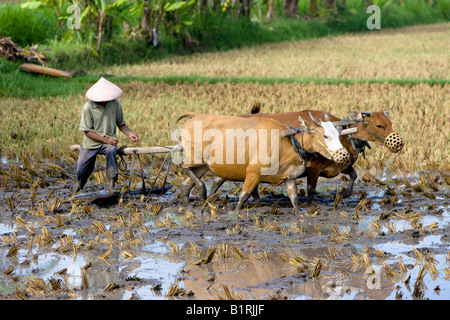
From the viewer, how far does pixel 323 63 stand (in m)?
18.4

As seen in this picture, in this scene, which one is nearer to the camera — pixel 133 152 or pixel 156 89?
pixel 133 152

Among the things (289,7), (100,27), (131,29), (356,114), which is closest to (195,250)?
(356,114)

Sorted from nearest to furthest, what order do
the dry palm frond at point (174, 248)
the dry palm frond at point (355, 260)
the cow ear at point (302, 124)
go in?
the dry palm frond at point (355, 260)
the dry palm frond at point (174, 248)
the cow ear at point (302, 124)

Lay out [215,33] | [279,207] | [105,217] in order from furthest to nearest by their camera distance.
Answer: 1. [215,33]
2. [279,207]
3. [105,217]

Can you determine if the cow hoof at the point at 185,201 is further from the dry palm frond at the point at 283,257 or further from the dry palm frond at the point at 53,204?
the dry palm frond at the point at 283,257

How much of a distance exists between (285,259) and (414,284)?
974 mm

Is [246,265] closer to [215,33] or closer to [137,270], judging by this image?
[137,270]

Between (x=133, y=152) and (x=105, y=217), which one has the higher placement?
(x=133, y=152)

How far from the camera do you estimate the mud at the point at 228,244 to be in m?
4.71

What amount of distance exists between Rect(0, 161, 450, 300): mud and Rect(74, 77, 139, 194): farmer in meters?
0.33

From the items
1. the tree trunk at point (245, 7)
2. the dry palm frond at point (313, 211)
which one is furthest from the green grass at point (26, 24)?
the dry palm frond at point (313, 211)

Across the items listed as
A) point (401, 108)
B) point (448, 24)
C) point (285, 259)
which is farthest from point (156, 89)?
point (448, 24)

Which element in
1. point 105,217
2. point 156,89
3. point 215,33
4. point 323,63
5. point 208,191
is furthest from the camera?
point 215,33

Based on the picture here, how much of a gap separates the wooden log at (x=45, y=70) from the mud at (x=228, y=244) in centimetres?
731
